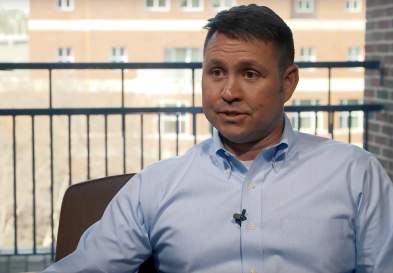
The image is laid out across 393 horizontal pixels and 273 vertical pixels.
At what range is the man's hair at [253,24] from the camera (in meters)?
1.29

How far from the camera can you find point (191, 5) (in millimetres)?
16750

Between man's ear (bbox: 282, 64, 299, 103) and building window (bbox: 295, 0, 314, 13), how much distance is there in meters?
14.0

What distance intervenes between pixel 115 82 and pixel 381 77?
35.3 feet

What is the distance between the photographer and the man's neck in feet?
4.56

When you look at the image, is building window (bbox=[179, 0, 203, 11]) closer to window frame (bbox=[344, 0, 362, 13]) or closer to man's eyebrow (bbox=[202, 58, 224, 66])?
window frame (bbox=[344, 0, 362, 13])

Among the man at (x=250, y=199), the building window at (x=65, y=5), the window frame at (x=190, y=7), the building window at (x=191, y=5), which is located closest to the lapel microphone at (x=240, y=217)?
the man at (x=250, y=199)

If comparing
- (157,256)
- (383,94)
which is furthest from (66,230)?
(383,94)

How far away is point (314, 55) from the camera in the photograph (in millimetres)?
17719

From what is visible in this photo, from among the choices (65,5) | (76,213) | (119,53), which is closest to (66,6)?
(65,5)

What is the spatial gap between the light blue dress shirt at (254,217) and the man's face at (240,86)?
0.07 meters

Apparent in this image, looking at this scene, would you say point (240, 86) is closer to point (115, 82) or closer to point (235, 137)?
point (235, 137)

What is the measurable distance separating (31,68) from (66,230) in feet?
7.04

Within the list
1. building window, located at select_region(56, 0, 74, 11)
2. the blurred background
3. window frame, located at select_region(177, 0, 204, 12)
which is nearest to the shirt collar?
the blurred background

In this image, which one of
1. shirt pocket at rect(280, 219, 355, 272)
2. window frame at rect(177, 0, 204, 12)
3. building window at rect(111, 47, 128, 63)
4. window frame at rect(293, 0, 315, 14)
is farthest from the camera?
building window at rect(111, 47, 128, 63)
